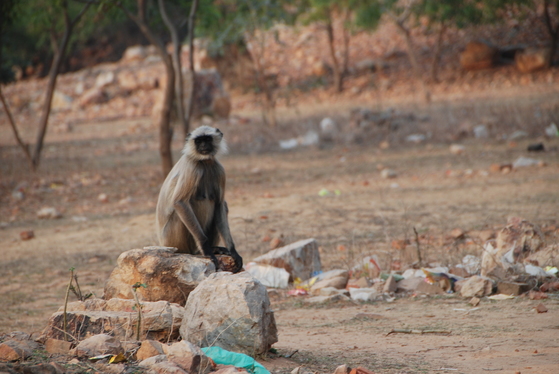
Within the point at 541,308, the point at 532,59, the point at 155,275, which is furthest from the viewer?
the point at 532,59

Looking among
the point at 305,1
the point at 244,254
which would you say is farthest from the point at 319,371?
the point at 305,1

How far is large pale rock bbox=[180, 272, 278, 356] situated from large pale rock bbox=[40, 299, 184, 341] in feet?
0.41

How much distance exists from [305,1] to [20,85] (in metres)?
13.8

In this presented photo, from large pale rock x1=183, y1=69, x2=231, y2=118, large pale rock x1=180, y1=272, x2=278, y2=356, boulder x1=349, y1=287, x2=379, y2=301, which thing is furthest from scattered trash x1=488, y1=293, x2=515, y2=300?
large pale rock x1=183, y1=69, x2=231, y2=118

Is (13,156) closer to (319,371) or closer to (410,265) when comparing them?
(410,265)

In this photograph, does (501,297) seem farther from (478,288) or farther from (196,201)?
(196,201)

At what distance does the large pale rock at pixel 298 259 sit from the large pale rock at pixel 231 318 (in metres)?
2.32

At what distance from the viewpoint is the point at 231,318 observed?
3.32m

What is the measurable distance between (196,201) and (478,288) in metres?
2.57

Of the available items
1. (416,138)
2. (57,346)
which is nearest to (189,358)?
(57,346)

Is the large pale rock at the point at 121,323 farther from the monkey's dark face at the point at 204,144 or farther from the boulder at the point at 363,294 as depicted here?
the boulder at the point at 363,294

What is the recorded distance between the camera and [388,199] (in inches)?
350

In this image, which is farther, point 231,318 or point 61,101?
point 61,101

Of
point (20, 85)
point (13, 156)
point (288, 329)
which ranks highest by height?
point (20, 85)
